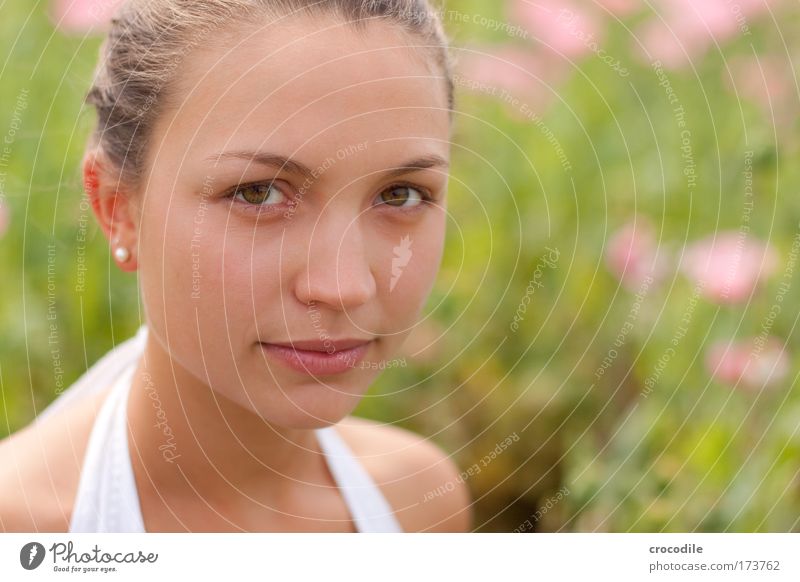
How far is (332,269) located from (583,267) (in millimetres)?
653

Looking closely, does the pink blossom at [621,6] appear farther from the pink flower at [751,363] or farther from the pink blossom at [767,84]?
the pink flower at [751,363]

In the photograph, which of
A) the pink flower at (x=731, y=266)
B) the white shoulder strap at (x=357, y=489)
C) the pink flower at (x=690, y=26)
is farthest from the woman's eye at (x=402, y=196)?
the pink flower at (x=690, y=26)

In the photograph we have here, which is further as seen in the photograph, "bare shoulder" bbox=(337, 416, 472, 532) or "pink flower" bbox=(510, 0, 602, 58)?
"pink flower" bbox=(510, 0, 602, 58)

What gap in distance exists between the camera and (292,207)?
577mm

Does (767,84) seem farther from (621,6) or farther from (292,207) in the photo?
(292,207)

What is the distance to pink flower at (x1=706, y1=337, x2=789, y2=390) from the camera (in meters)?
0.93

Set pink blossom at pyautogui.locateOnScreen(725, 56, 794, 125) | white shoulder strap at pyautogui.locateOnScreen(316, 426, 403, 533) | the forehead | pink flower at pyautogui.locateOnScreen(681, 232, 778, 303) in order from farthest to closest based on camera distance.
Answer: pink blossom at pyautogui.locateOnScreen(725, 56, 794, 125)
pink flower at pyautogui.locateOnScreen(681, 232, 778, 303)
white shoulder strap at pyautogui.locateOnScreen(316, 426, 403, 533)
the forehead

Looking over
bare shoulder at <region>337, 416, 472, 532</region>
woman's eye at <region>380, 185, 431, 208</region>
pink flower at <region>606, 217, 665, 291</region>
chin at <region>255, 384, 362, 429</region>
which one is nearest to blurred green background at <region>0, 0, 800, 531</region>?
pink flower at <region>606, 217, 665, 291</region>

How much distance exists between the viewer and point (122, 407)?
0.69 m

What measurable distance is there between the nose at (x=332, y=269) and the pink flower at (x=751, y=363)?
0.53 m

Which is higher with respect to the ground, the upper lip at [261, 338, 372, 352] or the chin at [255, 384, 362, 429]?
the upper lip at [261, 338, 372, 352]

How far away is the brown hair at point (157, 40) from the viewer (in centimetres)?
55

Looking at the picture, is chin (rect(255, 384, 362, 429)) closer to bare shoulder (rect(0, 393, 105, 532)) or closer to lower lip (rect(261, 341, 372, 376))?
lower lip (rect(261, 341, 372, 376))

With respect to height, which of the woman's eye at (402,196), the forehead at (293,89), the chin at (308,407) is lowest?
the chin at (308,407)
